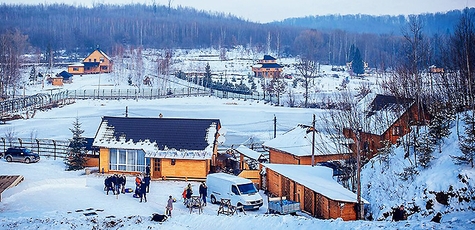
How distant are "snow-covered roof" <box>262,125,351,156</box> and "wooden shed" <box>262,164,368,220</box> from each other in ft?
11.8

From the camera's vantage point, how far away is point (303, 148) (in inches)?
975

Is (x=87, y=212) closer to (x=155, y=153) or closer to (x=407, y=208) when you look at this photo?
(x=155, y=153)

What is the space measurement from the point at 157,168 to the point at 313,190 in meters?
8.95

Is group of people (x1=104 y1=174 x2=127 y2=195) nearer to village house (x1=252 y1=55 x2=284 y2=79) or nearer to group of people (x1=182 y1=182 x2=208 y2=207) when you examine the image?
group of people (x1=182 y1=182 x2=208 y2=207)

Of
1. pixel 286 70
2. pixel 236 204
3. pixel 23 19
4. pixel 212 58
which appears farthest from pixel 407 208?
pixel 23 19

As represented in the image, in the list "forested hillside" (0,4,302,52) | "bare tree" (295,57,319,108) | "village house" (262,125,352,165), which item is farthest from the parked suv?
"forested hillside" (0,4,302,52)

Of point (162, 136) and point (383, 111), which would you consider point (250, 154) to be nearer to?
point (162, 136)

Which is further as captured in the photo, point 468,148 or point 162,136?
point 162,136

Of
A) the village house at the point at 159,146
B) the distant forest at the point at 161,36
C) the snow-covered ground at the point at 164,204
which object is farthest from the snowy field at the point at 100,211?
the distant forest at the point at 161,36

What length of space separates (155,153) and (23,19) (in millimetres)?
123191

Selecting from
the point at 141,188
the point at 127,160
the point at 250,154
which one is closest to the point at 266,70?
the point at 250,154

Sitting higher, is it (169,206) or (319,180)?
(319,180)

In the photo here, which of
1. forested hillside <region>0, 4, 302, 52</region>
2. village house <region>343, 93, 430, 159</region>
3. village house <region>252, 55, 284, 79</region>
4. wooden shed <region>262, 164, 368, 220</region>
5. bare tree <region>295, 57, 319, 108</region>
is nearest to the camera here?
wooden shed <region>262, 164, 368, 220</region>

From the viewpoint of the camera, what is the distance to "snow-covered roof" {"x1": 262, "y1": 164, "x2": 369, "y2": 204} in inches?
639
